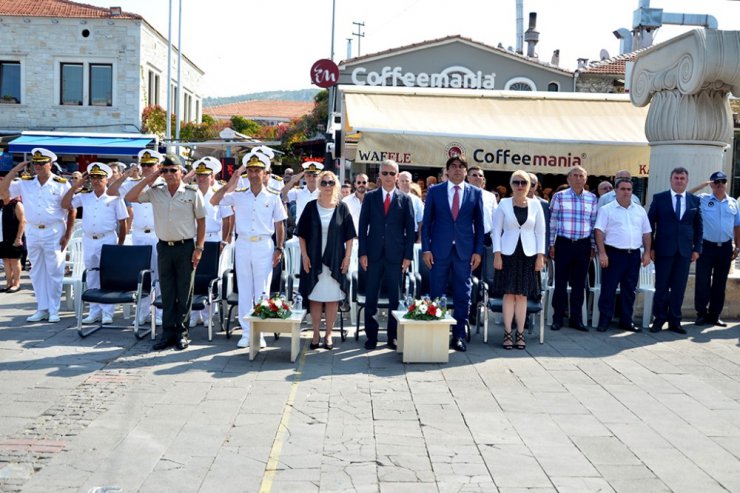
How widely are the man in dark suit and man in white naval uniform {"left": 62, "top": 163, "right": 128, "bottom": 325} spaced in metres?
6.39

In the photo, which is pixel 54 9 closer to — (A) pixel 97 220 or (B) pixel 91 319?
(A) pixel 97 220

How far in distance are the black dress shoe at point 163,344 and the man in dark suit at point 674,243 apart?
5.66 metres

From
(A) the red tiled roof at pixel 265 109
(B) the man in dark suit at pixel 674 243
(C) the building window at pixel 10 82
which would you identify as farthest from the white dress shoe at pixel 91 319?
(A) the red tiled roof at pixel 265 109

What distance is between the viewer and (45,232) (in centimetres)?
944

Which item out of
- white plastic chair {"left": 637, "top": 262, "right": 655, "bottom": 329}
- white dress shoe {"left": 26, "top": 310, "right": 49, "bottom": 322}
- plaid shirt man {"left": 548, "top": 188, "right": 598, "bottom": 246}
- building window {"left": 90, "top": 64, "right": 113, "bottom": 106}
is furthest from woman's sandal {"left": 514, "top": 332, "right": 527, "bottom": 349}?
building window {"left": 90, "top": 64, "right": 113, "bottom": 106}

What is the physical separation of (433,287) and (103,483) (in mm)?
4579

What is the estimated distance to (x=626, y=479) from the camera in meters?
→ 4.67

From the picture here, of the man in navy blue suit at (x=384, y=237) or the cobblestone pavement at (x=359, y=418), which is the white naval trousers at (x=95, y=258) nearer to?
the cobblestone pavement at (x=359, y=418)

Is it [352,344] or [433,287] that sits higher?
[433,287]

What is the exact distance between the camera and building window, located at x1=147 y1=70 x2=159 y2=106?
1250 inches

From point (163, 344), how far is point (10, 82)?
2513 cm

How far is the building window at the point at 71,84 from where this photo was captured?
1163 inches

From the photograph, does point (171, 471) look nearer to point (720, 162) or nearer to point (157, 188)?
point (157, 188)

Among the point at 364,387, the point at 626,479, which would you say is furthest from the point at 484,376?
the point at 626,479
